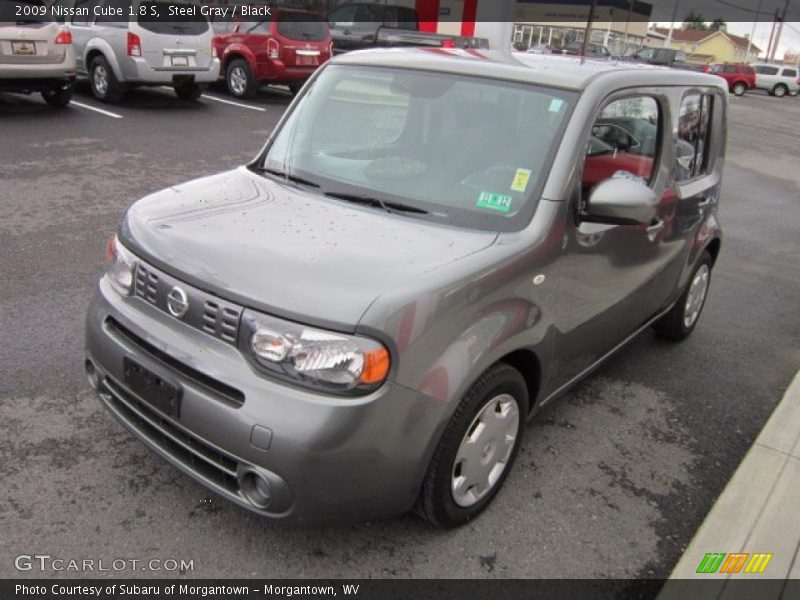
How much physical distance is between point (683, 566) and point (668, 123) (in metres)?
2.23

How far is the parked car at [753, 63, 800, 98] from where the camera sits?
138ft

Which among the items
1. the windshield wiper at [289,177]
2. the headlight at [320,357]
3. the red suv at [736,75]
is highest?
the windshield wiper at [289,177]

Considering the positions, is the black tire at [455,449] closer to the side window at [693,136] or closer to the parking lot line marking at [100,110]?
the side window at [693,136]

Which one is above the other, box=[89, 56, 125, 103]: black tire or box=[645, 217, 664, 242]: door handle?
box=[645, 217, 664, 242]: door handle

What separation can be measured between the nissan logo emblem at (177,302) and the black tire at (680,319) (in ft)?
10.6

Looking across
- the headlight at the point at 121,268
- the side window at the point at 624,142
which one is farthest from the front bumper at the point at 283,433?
the side window at the point at 624,142

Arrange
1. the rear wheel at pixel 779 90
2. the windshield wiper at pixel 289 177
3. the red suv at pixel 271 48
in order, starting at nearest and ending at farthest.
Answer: the windshield wiper at pixel 289 177 → the red suv at pixel 271 48 → the rear wheel at pixel 779 90

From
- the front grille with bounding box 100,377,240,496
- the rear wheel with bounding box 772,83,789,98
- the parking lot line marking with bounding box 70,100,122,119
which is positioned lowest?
the rear wheel with bounding box 772,83,789,98

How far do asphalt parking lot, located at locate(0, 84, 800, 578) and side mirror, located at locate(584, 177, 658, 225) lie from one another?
1226 mm

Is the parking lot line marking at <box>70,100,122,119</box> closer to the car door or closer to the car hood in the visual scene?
the car hood

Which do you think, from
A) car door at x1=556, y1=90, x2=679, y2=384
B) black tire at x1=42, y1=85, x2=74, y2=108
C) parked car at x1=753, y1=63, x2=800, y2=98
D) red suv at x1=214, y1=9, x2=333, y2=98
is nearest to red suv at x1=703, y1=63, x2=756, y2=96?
parked car at x1=753, y1=63, x2=800, y2=98

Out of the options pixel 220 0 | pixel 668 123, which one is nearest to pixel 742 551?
pixel 668 123

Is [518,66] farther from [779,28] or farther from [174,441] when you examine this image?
[779,28]

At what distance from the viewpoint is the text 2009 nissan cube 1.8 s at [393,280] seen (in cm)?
222
